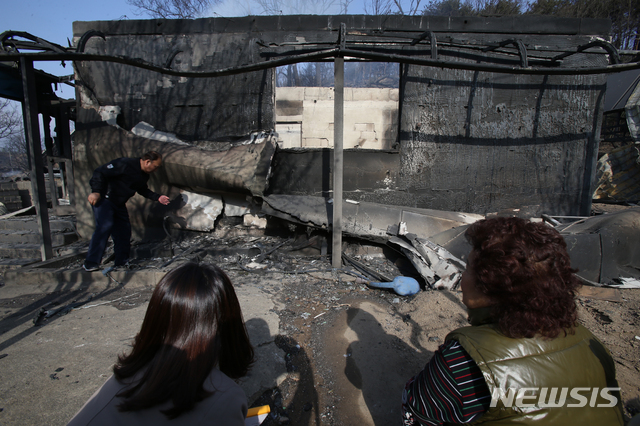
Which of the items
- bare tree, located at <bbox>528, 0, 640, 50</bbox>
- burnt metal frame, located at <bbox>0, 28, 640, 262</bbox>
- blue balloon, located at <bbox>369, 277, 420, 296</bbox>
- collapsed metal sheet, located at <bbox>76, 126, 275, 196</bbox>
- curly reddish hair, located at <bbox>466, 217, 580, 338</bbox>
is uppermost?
bare tree, located at <bbox>528, 0, 640, 50</bbox>

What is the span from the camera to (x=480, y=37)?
5.57 meters

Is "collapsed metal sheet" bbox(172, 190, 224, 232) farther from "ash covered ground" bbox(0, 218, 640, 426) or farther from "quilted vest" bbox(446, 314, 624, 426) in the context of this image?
"quilted vest" bbox(446, 314, 624, 426)

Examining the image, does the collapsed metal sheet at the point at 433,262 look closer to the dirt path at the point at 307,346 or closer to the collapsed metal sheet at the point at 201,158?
the dirt path at the point at 307,346

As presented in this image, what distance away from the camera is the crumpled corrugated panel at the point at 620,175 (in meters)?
10.3

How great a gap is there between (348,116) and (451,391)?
34.6 feet

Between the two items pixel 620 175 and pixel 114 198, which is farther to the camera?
pixel 620 175

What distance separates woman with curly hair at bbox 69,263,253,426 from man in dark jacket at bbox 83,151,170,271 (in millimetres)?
3658

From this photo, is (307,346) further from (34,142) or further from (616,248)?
(34,142)

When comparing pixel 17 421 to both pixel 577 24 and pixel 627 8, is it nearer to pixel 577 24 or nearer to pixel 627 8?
pixel 577 24

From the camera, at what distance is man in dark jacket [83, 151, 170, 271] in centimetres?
393

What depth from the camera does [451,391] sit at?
3.32ft

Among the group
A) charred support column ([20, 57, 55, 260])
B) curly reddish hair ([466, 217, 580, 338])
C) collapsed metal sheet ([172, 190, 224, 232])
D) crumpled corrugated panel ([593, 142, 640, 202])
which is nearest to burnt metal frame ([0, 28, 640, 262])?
charred support column ([20, 57, 55, 260])

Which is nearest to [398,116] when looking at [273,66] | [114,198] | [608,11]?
[273,66]

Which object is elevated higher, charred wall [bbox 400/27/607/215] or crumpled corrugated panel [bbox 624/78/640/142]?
crumpled corrugated panel [bbox 624/78/640/142]
